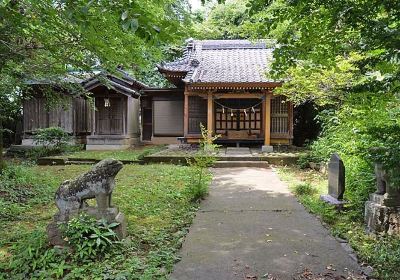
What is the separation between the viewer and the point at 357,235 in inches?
196

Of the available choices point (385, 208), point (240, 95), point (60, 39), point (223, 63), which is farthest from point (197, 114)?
point (385, 208)

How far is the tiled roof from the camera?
15523 millimetres

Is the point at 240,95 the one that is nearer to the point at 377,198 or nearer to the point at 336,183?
the point at 336,183

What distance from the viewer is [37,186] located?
329 inches

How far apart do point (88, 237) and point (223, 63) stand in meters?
14.6

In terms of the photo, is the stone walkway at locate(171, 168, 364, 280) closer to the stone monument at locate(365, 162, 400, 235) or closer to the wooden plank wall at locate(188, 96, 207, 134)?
the stone monument at locate(365, 162, 400, 235)

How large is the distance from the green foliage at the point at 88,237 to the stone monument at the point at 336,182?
392 cm

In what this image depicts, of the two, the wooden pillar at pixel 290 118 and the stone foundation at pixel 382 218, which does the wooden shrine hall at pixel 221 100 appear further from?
the stone foundation at pixel 382 218

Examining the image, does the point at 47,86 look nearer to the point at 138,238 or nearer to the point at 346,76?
the point at 138,238

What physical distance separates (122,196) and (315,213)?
371 centimetres

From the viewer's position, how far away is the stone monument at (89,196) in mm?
4293

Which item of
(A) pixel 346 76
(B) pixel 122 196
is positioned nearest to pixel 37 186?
(B) pixel 122 196

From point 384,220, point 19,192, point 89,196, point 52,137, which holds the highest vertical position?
point 52,137

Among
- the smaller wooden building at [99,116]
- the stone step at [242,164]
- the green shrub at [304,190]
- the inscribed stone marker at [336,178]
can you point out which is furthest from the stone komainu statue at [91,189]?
the smaller wooden building at [99,116]
